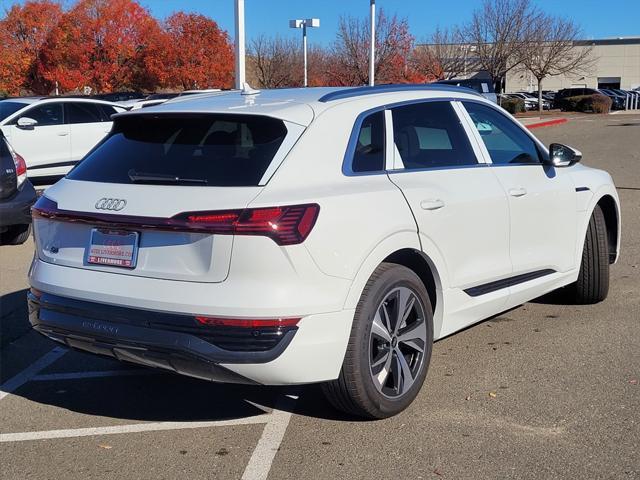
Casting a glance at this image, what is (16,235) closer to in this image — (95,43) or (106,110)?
(106,110)

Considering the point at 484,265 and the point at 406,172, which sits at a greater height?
the point at 406,172

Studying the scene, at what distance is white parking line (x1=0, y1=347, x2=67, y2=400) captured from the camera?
15.8ft

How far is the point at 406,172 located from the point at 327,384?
128 cm

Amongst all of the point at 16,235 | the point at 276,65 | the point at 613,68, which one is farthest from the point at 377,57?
the point at 613,68

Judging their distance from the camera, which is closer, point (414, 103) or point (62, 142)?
point (414, 103)

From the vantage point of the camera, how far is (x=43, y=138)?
1306cm

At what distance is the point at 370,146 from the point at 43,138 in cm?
1015

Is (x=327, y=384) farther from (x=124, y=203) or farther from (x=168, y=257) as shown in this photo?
(x=124, y=203)

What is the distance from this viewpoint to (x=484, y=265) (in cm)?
480

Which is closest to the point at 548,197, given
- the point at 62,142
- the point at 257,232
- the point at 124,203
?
the point at 257,232

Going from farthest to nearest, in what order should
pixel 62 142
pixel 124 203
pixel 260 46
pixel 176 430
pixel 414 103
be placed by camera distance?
pixel 260 46 < pixel 62 142 < pixel 414 103 < pixel 176 430 < pixel 124 203

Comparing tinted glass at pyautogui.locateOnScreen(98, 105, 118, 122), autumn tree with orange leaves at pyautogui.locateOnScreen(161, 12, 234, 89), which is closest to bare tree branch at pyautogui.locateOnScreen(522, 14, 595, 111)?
autumn tree with orange leaves at pyautogui.locateOnScreen(161, 12, 234, 89)

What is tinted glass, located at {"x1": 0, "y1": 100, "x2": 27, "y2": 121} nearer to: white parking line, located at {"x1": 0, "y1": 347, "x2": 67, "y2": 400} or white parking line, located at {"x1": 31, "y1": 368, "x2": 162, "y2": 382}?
white parking line, located at {"x1": 0, "y1": 347, "x2": 67, "y2": 400}

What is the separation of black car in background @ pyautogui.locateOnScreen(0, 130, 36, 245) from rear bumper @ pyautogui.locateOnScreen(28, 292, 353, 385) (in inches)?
203
